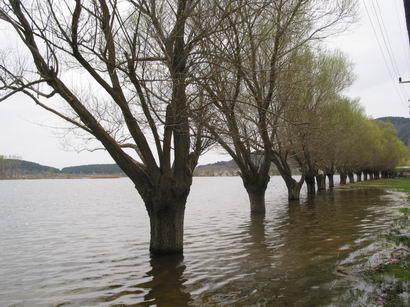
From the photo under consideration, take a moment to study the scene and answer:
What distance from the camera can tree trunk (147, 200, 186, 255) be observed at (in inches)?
483

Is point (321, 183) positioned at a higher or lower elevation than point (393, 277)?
higher

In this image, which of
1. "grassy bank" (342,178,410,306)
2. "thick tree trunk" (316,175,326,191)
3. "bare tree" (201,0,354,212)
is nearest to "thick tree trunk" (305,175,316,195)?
"thick tree trunk" (316,175,326,191)

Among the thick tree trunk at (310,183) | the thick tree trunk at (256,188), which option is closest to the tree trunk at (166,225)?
the thick tree trunk at (256,188)


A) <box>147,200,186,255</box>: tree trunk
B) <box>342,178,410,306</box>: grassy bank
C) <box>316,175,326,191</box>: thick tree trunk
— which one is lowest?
<box>342,178,410,306</box>: grassy bank

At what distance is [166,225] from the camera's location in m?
12.4

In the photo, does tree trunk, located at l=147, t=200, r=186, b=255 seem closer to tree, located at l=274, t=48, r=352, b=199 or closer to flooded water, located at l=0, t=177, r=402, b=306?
flooded water, located at l=0, t=177, r=402, b=306

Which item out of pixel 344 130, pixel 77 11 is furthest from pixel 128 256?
pixel 344 130

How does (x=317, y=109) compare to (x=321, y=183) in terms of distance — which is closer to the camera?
(x=317, y=109)

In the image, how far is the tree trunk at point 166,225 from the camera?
12.3 metres

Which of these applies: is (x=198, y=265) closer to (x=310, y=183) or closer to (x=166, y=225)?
(x=166, y=225)

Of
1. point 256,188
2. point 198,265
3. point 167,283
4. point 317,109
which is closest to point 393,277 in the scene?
point 167,283

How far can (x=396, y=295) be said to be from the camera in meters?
7.32

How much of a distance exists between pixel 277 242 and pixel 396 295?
27.1 feet

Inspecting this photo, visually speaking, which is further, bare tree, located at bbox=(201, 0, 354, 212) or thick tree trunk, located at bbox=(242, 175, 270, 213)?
thick tree trunk, located at bbox=(242, 175, 270, 213)
